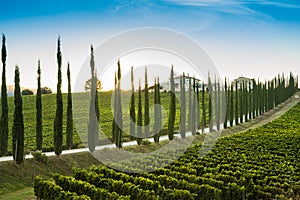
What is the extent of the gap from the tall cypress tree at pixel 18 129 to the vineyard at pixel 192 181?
2.86 metres

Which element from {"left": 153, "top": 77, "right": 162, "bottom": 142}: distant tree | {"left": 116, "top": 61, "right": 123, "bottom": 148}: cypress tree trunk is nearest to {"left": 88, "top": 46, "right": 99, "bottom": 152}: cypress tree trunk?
{"left": 116, "top": 61, "right": 123, "bottom": 148}: cypress tree trunk

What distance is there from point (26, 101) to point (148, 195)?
44055mm

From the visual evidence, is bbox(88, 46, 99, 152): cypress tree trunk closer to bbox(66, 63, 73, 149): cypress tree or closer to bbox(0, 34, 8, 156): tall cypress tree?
bbox(66, 63, 73, 149): cypress tree

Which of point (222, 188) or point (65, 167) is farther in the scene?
point (65, 167)

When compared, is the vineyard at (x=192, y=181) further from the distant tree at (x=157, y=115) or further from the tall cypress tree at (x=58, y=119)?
the distant tree at (x=157, y=115)

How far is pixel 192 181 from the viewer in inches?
694

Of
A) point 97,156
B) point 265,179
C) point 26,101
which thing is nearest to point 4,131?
point 97,156

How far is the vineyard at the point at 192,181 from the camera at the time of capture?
15578mm

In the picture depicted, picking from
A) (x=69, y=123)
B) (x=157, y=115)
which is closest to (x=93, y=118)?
(x=69, y=123)

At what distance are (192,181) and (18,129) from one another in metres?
11.3

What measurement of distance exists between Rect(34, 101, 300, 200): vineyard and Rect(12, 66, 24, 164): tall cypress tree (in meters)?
2.86

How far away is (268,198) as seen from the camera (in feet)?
56.5

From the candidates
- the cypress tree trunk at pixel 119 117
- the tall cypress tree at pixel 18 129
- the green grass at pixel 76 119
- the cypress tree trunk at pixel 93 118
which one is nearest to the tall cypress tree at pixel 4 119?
the tall cypress tree at pixel 18 129

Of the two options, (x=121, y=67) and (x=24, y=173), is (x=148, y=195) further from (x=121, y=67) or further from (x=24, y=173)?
(x=121, y=67)
